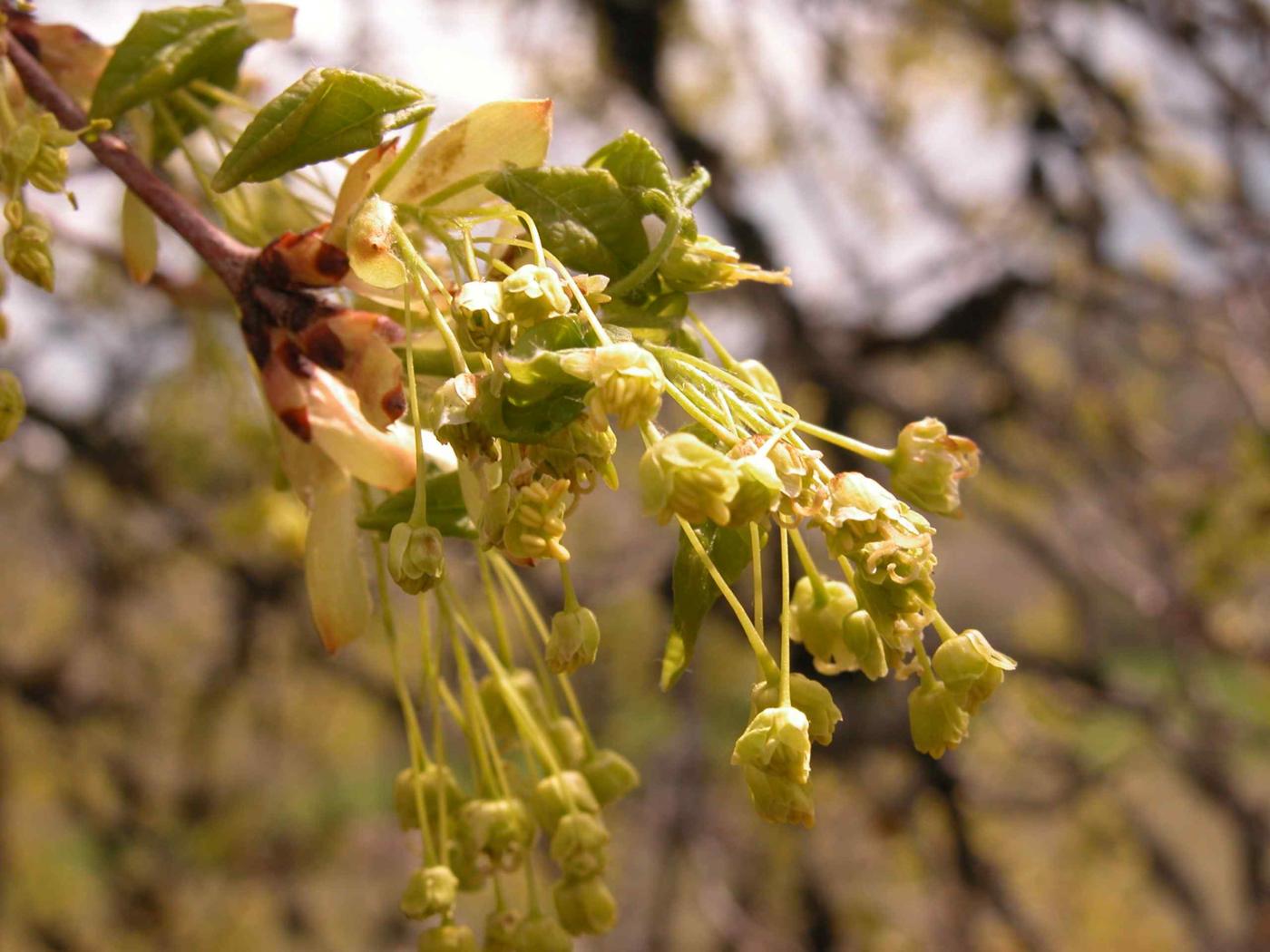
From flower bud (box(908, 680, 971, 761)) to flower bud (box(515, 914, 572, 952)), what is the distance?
0.26m

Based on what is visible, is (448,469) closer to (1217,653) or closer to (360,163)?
(360,163)

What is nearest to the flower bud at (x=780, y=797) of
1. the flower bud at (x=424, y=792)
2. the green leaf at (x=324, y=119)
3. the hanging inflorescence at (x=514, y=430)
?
the hanging inflorescence at (x=514, y=430)

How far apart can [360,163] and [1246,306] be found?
2364 mm

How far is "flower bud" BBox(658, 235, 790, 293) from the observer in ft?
1.60

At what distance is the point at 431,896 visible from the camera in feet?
1.89

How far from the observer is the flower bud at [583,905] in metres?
0.60

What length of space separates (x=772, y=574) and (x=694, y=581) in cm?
94

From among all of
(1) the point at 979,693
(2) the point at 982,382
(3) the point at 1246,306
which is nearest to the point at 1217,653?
(3) the point at 1246,306

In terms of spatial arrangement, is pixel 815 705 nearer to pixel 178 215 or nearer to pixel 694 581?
pixel 694 581

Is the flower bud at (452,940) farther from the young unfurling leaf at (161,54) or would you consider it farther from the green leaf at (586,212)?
the young unfurling leaf at (161,54)

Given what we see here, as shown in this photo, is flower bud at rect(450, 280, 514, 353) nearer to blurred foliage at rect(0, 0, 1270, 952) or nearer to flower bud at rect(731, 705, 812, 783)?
flower bud at rect(731, 705, 812, 783)

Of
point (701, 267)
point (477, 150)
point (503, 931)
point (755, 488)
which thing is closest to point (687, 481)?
point (755, 488)

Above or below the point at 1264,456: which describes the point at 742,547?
above

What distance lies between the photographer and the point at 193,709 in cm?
321
